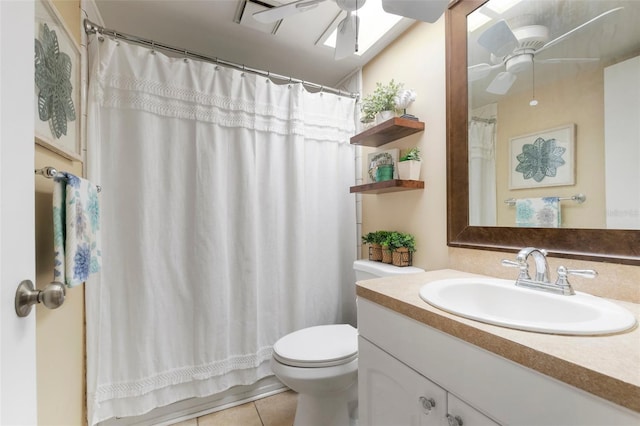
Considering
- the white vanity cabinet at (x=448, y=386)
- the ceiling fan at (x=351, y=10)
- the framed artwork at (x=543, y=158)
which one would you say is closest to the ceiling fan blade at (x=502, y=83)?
the framed artwork at (x=543, y=158)

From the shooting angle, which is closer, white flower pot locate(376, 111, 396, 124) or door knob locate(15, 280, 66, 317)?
door knob locate(15, 280, 66, 317)

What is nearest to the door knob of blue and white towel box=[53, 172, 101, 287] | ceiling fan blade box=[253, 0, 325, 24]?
blue and white towel box=[53, 172, 101, 287]

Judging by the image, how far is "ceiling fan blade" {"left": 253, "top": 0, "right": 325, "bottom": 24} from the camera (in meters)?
1.03

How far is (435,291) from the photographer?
35.0 inches

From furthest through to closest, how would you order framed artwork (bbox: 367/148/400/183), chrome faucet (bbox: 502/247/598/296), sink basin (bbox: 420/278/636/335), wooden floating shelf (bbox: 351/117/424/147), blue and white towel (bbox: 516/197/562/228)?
1. framed artwork (bbox: 367/148/400/183)
2. wooden floating shelf (bbox: 351/117/424/147)
3. blue and white towel (bbox: 516/197/562/228)
4. chrome faucet (bbox: 502/247/598/296)
5. sink basin (bbox: 420/278/636/335)

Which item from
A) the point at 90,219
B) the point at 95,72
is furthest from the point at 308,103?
the point at 90,219

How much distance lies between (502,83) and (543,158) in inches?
14.3

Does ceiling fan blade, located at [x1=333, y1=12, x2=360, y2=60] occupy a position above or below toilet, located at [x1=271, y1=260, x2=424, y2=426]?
above

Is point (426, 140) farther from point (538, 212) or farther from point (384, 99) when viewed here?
point (538, 212)

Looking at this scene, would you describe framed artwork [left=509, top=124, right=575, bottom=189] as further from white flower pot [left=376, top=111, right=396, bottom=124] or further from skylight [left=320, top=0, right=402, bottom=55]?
skylight [left=320, top=0, right=402, bottom=55]

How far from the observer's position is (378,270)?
146 cm

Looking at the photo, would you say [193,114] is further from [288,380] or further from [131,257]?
[288,380]

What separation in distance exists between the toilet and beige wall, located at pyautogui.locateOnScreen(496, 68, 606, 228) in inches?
26.7

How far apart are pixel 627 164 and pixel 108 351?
2.11 m
